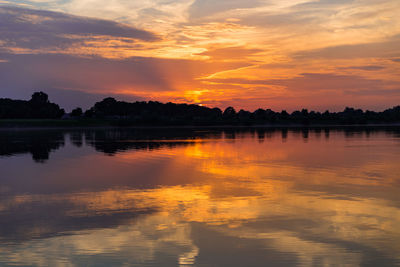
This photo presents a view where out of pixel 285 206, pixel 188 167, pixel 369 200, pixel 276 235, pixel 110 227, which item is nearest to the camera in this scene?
pixel 276 235

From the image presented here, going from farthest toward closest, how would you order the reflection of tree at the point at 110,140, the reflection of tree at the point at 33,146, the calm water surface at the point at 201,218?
1. the reflection of tree at the point at 110,140
2. the reflection of tree at the point at 33,146
3. the calm water surface at the point at 201,218

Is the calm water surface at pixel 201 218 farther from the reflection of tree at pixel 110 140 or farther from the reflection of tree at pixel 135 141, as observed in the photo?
the reflection of tree at pixel 135 141

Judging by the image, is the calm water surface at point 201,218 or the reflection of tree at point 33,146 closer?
the calm water surface at point 201,218

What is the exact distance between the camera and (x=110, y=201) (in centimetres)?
1909

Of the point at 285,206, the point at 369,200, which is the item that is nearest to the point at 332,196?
the point at 369,200

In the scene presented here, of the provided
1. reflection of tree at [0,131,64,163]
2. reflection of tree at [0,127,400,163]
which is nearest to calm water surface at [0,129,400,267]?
reflection of tree at [0,131,64,163]

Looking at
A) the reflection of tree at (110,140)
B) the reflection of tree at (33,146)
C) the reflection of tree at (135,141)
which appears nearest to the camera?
the reflection of tree at (33,146)

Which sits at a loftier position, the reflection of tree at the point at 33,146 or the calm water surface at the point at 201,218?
A: the reflection of tree at the point at 33,146

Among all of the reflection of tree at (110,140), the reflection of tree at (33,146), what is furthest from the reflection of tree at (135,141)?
the reflection of tree at (33,146)

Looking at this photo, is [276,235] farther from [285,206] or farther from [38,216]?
[38,216]

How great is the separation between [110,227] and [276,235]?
244 inches

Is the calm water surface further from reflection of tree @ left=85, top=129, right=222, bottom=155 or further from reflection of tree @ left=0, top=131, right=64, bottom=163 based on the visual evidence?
reflection of tree @ left=85, top=129, right=222, bottom=155

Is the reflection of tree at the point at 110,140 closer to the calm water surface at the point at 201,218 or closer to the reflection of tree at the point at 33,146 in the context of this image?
the reflection of tree at the point at 33,146

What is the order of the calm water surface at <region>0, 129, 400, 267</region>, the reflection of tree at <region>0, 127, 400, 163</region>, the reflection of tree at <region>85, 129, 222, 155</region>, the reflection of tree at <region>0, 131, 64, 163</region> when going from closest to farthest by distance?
the calm water surface at <region>0, 129, 400, 267</region>
the reflection of tree at <region>0, 131, 64, 163</region>
the reflection of tree at <region>0, 127, 400, 163</region>
the reflection of tree at <region>85, 129, 222, 155</region>
